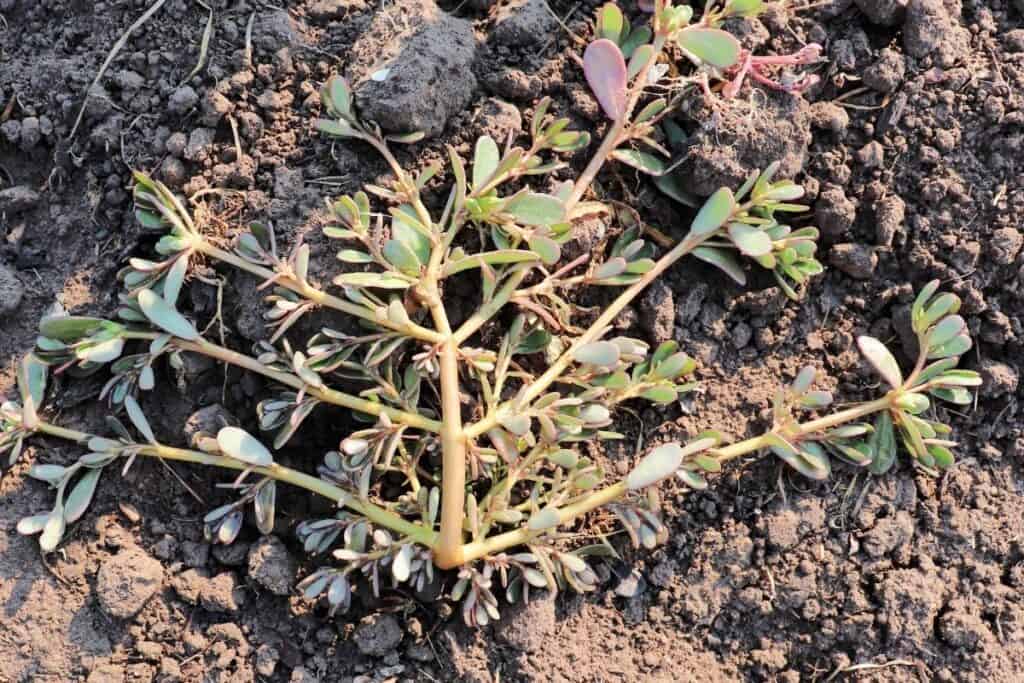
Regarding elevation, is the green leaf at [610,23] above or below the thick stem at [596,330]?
above

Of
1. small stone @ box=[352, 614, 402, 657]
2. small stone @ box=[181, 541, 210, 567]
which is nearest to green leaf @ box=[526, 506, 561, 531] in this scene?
small stone @ box=[352, 614, 402, 657]

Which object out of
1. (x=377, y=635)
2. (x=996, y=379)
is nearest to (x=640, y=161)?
(x=996, y=379)

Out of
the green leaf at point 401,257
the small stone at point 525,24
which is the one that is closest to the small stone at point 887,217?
the small stone at point 525,24

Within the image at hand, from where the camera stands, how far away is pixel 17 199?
7.77 feet

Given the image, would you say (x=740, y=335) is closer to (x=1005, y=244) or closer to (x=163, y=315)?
(x=1005, y=244)

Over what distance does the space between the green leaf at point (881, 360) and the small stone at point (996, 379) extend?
27cm

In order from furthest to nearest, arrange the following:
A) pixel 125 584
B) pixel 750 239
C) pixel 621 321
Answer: pixel 621 321
pixel 750 239
pixel 125 584

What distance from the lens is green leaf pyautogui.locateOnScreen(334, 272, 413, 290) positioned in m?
2.03

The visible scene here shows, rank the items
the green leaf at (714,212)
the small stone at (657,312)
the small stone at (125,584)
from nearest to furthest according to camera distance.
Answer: the small stone at (125,584) < the green leaf at (714,212) < the small stone at (657,312)

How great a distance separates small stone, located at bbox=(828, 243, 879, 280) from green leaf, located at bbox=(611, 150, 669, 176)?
1.64ft

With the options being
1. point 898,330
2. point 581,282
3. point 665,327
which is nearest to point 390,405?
point 581,282

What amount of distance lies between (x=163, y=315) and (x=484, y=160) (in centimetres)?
80

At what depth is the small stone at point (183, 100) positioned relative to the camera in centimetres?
230

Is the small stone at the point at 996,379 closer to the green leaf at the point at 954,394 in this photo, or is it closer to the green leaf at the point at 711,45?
the green leaf at the point at 954,394
